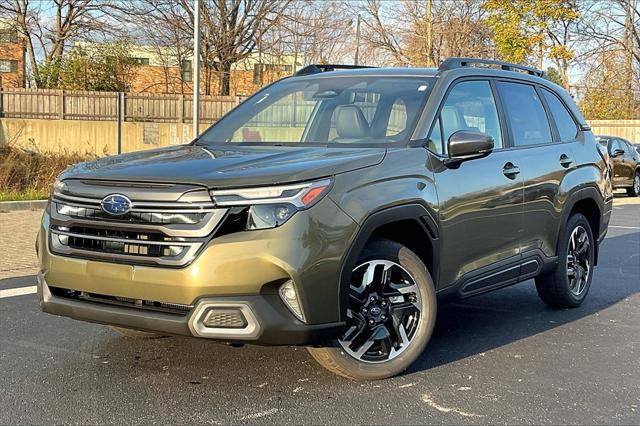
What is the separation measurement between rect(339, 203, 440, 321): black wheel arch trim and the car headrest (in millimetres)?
718

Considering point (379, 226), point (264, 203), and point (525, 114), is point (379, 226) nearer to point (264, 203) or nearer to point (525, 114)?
point (264, 203)

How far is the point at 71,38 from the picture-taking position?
36750 mm

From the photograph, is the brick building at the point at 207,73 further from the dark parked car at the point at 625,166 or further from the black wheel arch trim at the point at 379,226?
the black wheel arch trim at the point at 379,226

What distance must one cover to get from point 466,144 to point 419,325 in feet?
3.74

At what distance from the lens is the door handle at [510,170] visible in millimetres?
5117

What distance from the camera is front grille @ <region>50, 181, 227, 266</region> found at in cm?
358

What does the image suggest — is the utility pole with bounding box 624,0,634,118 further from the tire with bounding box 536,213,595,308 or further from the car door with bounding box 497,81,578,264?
the car door with bounding box 497,81,578,264

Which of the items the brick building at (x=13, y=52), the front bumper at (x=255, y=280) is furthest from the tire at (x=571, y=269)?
the brick building at (x=13, y=52)

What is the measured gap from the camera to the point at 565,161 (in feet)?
19.5

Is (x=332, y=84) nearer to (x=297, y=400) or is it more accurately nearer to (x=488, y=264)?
(x=488, y=264)

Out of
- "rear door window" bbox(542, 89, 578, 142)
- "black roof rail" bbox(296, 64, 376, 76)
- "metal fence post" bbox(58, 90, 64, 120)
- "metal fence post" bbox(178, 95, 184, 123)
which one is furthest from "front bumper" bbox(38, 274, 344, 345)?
"metal fence post" bbox(58, 90, 64, 120)

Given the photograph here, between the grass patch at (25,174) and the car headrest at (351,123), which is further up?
the car headrest at (351,123)

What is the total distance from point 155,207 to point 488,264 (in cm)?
239

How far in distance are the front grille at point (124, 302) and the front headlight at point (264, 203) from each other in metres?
0.53
